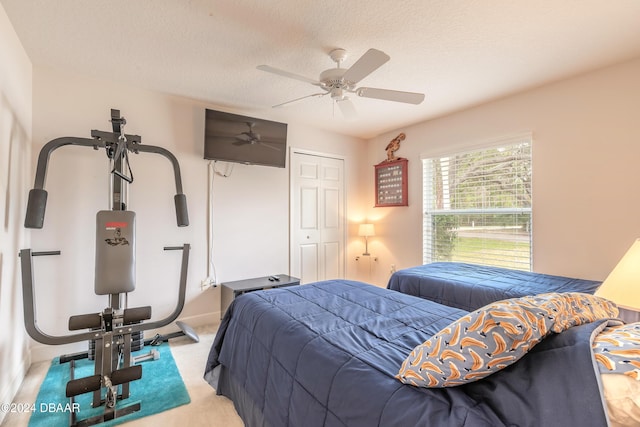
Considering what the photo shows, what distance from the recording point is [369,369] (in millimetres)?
1053

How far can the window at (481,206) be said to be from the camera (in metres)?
3.05

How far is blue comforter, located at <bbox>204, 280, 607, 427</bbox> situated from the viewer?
0.74 meters

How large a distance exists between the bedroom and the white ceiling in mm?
181

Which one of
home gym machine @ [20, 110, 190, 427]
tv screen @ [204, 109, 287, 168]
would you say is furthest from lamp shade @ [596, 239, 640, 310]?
tv screen @ [204, 109, 287, 168]

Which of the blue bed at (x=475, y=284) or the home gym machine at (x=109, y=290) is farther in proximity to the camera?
the blue bed at (x=475, y=284)

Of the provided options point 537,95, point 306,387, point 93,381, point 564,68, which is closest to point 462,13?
point 564,68

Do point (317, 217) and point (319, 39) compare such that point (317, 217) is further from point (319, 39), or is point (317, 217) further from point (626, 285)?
point (626, 285)

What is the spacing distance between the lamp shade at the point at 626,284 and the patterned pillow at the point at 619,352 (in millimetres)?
570

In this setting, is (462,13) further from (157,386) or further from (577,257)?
(157,386)

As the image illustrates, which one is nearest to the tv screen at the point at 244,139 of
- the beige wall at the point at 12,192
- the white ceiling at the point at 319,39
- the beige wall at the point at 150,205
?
the beige wall at the point at 150,205

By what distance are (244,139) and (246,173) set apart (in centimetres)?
44

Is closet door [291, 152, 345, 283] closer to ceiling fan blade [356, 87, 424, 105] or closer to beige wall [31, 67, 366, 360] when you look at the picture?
beige wall [31, 67, 366, 360]

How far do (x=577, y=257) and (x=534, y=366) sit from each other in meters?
2.52

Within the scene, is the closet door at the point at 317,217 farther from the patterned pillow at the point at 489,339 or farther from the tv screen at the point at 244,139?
the patterned pillow at the point at 489,339
